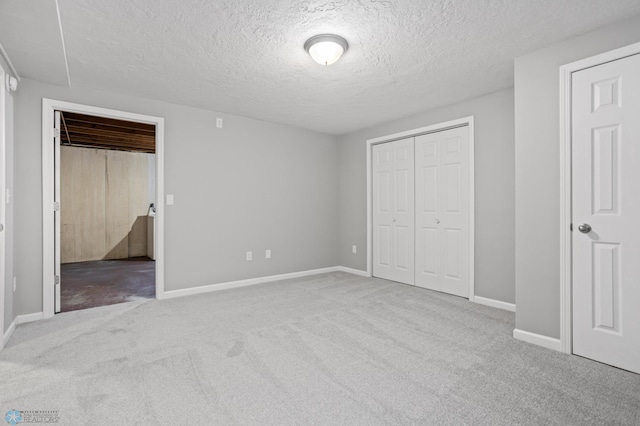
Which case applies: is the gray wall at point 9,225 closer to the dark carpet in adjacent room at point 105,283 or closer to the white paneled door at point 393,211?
the dark carpet in adjacent room at point 105,283

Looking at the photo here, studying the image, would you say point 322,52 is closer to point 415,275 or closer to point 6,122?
point 6,122

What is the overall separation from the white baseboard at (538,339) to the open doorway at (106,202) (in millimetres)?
4752

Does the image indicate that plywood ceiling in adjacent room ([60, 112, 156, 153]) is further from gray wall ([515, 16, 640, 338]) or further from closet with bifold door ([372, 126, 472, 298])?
gray wall ([515, 16, 640, 338])

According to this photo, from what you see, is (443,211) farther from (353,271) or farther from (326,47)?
(326,47)

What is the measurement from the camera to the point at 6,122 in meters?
2.54

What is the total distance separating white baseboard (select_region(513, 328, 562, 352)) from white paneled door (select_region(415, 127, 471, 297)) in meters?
1.16

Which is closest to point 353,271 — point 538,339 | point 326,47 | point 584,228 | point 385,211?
point 385,211

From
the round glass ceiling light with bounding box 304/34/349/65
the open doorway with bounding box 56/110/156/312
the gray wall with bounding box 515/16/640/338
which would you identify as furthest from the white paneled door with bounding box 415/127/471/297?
the open doorway with bounding box 56/110/156/312

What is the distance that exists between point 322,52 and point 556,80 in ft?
6.00

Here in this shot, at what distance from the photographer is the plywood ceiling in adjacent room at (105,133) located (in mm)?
4613

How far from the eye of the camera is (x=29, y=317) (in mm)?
3008

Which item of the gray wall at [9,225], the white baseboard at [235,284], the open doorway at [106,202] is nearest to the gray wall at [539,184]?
the white baseboard at [235,284]

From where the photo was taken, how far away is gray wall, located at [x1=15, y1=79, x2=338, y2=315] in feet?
9.96

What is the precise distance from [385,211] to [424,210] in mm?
685
